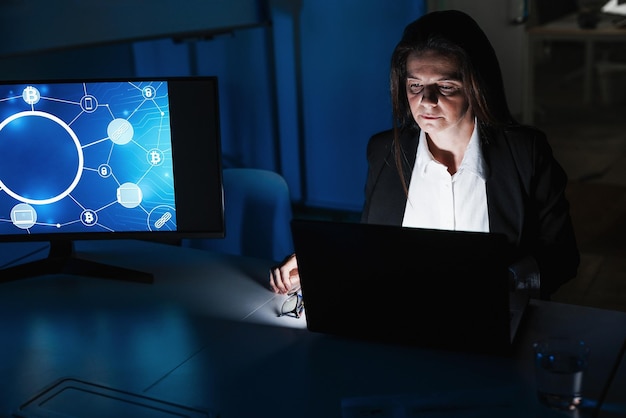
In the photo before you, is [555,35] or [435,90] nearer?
[435,90]

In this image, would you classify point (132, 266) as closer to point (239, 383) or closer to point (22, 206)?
point (22, 206)

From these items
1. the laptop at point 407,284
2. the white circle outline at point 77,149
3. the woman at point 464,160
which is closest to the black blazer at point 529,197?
the woman at point 464,160

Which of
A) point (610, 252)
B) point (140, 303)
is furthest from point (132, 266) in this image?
point (610, 252)

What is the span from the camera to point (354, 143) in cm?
349

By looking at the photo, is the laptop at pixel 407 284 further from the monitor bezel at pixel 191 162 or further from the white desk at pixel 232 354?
the monitor bezel at pixel 191 162

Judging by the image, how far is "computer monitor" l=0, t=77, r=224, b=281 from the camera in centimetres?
201

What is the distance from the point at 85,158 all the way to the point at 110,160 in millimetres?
61

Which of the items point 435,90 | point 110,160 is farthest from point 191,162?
point 435,90

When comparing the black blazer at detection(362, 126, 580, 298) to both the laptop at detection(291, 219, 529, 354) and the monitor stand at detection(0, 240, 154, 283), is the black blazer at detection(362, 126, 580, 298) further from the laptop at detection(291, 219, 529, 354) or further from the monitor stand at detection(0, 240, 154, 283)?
the monitor stand at detection(0, 240, 154, 283)

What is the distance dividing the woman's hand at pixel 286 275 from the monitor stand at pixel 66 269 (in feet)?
1.09

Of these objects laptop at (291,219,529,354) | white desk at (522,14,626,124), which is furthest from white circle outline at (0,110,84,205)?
white desk at (522,14,626,124)

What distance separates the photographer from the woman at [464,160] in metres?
2.07

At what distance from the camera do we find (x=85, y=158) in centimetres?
204

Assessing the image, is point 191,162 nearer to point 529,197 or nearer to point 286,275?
point 286,275
